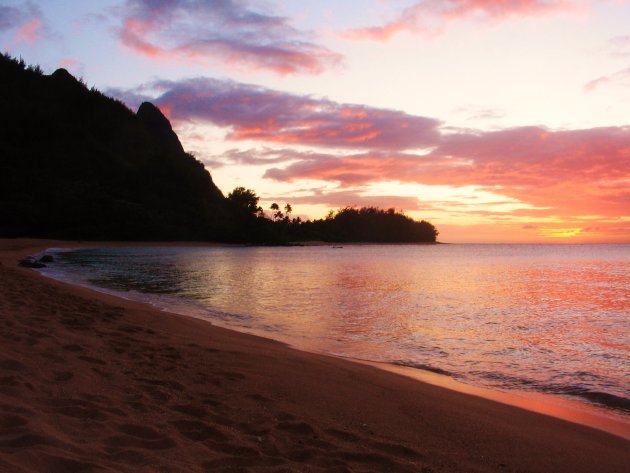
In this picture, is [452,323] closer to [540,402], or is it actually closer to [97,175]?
[540,402]

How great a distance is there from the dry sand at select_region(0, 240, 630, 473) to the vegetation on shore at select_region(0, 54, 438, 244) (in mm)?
80743

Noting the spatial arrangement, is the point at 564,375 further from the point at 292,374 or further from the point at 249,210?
the point at 249,210

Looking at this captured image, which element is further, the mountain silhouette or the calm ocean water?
the mountain silhouette

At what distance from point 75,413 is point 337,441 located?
2360 mm

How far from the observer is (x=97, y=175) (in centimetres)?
9375

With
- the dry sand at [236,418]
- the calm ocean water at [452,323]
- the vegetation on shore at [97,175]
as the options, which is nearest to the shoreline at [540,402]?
the calm ocean water at [452,323]

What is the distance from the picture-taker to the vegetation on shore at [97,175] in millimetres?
80500

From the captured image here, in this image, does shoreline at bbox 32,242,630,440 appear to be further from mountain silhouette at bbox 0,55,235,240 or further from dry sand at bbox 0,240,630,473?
mountain silhouette at bbox 0,55,235,240

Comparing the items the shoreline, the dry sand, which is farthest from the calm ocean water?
the dry sand

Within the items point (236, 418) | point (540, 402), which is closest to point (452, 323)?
point (540, 402)

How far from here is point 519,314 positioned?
1522 cm

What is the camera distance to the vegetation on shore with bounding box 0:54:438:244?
80.5 metres

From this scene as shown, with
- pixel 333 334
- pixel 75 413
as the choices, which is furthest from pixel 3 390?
pixel 333 334

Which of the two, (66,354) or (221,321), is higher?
(66,354)
